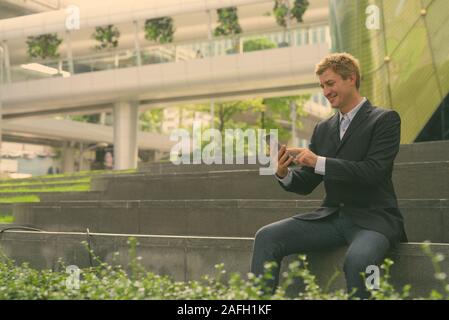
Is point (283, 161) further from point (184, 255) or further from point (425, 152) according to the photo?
point (425, 152)

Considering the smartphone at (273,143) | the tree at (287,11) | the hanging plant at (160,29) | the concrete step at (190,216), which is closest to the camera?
the smartphone at (273,143)

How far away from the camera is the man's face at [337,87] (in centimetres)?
414

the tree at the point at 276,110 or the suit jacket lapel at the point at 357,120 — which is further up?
the tree at the point at 276,110

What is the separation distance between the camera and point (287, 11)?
1198 inches

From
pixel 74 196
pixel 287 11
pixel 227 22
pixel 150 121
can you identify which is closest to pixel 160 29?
pixel 227 22

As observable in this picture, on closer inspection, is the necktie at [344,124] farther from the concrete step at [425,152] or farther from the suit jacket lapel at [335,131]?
the concrete step at [425,152]

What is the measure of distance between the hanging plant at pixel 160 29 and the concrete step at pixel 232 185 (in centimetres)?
2397

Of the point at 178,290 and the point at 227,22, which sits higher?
the point at 227,22

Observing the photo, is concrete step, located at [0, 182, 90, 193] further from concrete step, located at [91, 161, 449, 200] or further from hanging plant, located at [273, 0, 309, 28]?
hanging plant, located at [273, 0, 309, 28]

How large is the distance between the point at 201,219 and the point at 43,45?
30.1m

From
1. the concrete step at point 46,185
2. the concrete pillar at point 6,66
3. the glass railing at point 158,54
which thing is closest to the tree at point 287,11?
the glass railing at point 158,54

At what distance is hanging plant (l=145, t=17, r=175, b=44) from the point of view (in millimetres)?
32594
